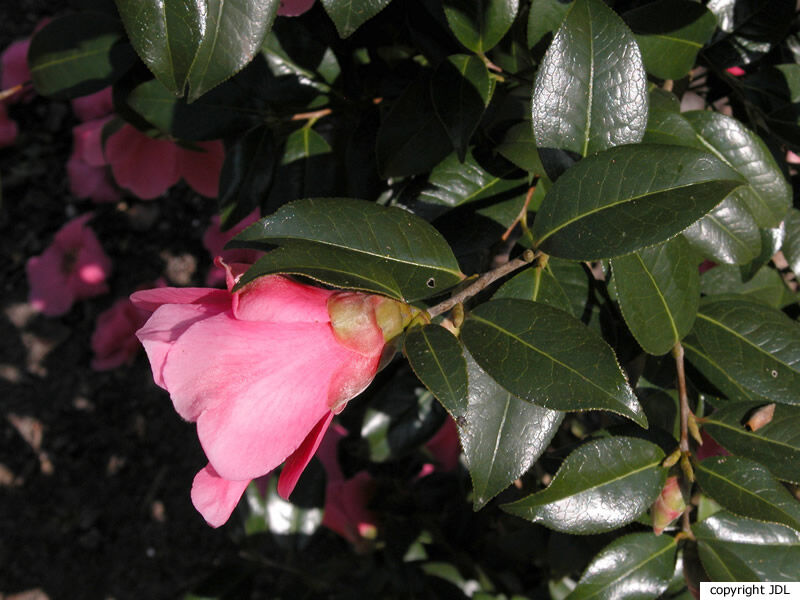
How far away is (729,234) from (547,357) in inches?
11.2

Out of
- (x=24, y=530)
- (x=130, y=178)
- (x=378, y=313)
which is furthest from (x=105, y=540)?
(x=378, y=313)

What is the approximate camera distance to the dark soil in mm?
1867

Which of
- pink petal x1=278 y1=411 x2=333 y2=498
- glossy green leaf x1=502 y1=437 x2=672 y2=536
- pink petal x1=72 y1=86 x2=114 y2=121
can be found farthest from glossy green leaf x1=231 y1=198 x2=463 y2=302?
pink petal x1=72 y1=86 x2=114 y2=121

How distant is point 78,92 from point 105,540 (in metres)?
1.44

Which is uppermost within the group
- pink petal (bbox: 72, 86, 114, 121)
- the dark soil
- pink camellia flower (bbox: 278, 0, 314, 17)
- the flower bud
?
pink camellia flower (bbox: 278, 0, 314, 17)

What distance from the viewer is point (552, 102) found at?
0.59 metres

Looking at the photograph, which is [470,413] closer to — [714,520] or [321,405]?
[321,405]

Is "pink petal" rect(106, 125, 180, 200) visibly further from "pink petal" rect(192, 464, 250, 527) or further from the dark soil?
"pink petal" rect(192, 464, 250, 527)

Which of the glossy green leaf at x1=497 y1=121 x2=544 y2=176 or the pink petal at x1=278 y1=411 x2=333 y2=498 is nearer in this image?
the pink petal at x1=278 y1=411 x2=333 y2=498

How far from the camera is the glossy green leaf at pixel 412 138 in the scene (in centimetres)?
69

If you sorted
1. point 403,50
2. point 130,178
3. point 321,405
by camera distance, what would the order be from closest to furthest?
1. point 321,405
2. point 403,50
3. point 130,178

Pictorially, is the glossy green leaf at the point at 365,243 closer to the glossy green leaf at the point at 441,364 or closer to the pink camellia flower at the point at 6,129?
the glossy green leaf at the point at 441,364

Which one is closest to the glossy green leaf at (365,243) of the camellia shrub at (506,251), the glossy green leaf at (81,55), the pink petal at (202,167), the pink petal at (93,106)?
the camellia shrub at (506,251)

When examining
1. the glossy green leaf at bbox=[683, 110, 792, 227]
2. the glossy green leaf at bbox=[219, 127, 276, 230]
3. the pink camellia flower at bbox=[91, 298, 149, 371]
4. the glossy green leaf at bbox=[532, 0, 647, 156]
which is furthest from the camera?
the pink camellia flower at bbox=[91, 298, 149, 371]
